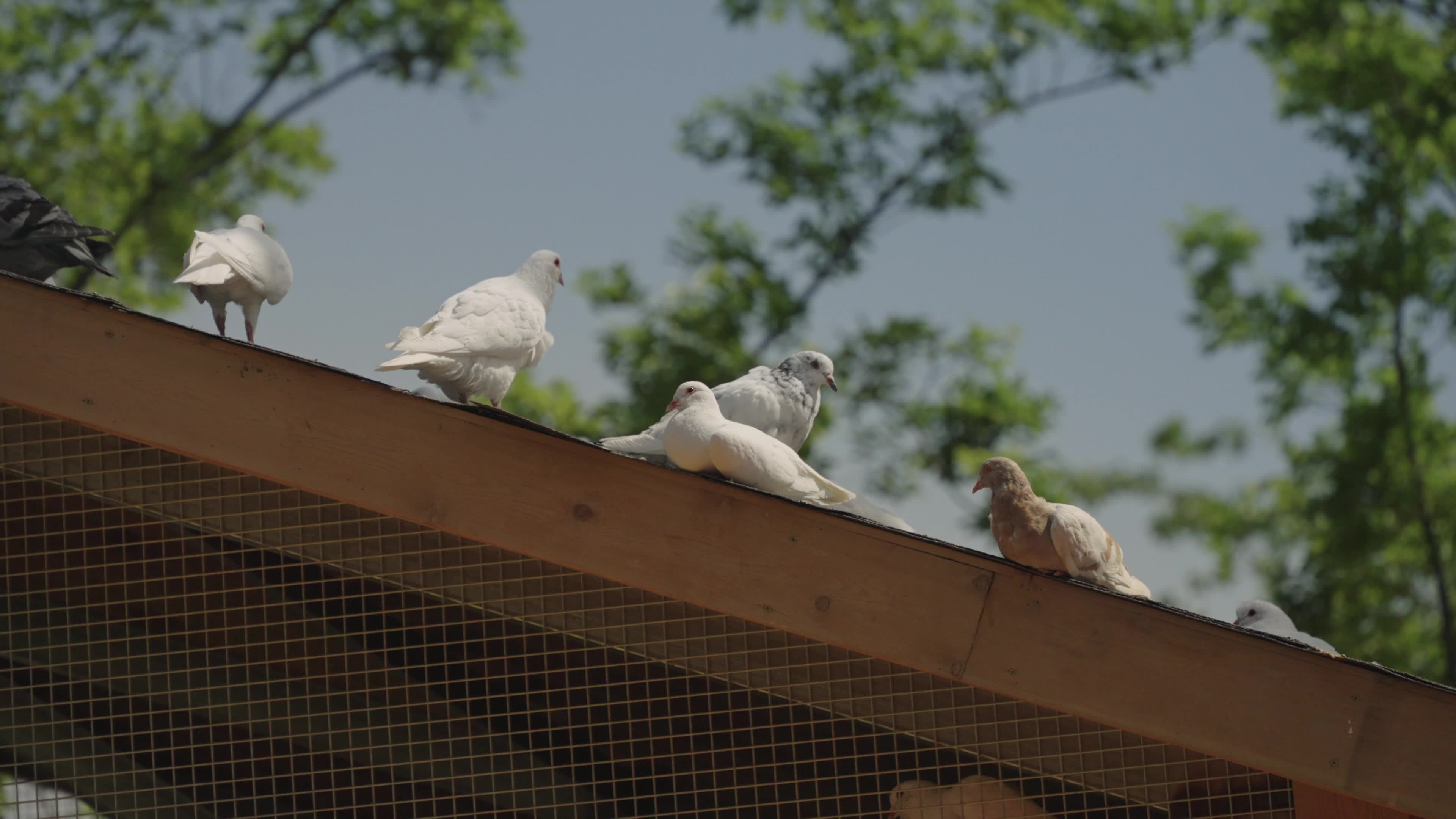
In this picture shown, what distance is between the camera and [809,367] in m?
2.99

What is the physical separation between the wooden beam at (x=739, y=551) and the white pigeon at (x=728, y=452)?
9cm

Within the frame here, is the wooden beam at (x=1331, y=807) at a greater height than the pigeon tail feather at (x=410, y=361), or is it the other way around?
the pigeon tail feather at (x=410, y=361)

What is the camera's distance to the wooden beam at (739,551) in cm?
193

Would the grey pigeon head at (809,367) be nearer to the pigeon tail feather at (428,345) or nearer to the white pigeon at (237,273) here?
the pigeon tail feather at (428,345)

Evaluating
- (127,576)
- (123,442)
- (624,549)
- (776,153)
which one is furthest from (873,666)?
(776,153)

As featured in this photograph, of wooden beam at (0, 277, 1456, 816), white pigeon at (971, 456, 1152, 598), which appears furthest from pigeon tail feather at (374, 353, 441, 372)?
white pigeon at (971, 456, 1152, 598)

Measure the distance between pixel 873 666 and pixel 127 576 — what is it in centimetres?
172

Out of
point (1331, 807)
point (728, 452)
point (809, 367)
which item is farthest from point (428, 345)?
point (1331, 807)

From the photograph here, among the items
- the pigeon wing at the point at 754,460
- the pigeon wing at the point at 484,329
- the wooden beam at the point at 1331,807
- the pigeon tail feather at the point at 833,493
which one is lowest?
the wooden beam at the point at 1331,807

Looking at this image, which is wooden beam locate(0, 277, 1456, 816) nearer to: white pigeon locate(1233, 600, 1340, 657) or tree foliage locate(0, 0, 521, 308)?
white pigeon locate(1233, 600, 1340, 657)

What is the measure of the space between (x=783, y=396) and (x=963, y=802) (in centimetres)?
103

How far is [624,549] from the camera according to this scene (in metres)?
1.98

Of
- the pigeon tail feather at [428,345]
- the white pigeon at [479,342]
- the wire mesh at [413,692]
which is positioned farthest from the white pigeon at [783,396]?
the wire mesh at [413,692]

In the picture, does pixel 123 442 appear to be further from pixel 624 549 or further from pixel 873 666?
pixel 873 666
